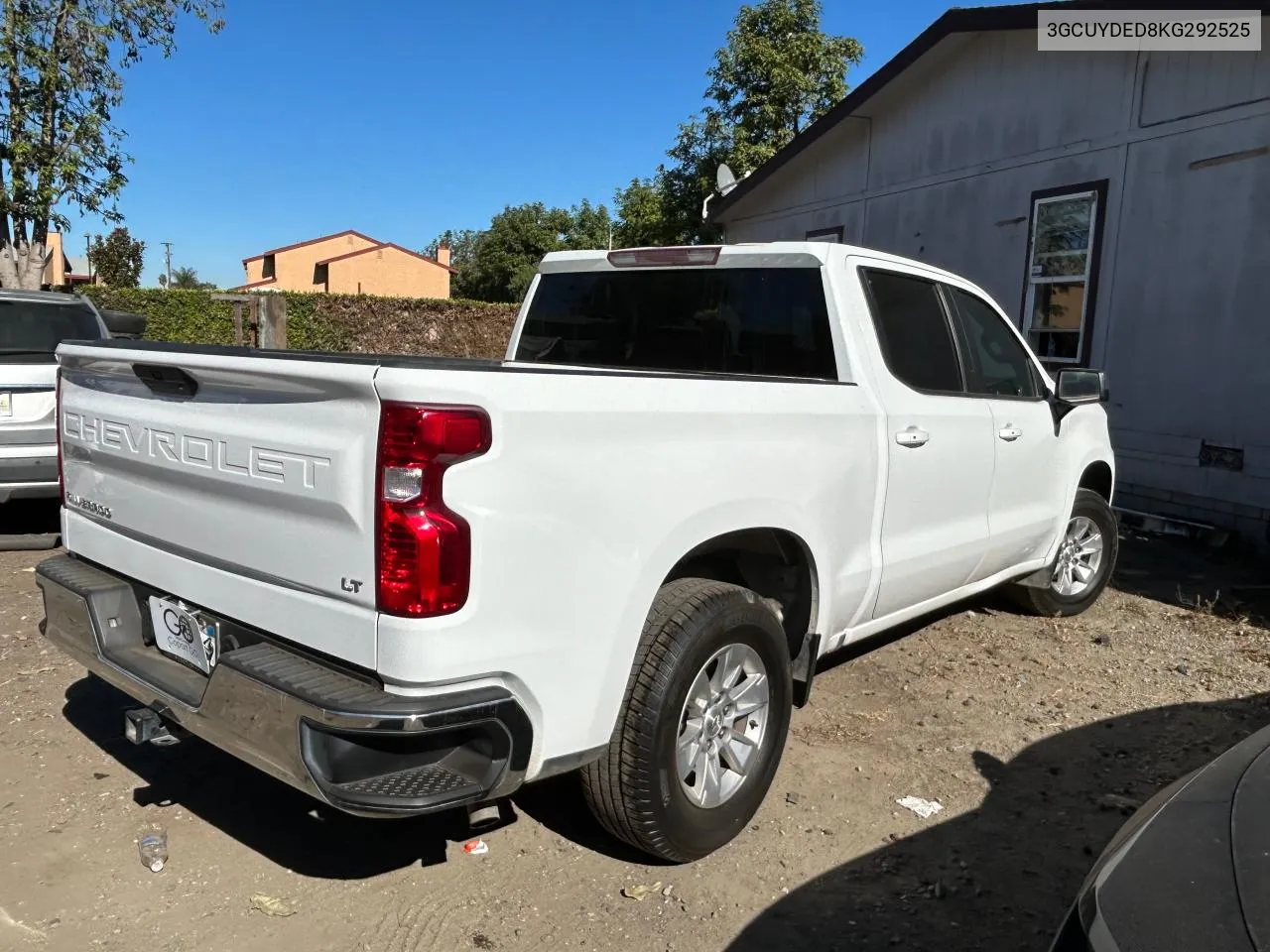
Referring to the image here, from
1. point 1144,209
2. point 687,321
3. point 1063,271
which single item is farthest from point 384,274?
point 687,321

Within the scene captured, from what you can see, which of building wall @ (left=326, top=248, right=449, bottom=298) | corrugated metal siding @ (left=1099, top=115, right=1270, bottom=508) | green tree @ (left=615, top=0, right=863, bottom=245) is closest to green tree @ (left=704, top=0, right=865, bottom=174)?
green tree @ (left=615, top=0, right=863, bottom=245)

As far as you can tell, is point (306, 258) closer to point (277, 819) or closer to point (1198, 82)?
point (1198, 82)

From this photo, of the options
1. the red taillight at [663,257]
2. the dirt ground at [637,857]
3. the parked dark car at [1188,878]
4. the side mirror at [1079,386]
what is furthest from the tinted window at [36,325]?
the parked dark car at [1188,878]

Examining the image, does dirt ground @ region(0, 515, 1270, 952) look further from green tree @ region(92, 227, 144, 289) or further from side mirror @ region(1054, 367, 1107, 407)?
green tree @ region(92, 227, 144, 289)

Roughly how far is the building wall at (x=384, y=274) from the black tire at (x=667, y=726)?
5157 cm

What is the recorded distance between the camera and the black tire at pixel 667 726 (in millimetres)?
2707

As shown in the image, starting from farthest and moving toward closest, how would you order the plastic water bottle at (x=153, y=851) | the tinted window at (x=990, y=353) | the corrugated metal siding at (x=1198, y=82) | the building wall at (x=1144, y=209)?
the building wall at (x=1144, y=209)
the corrugated metal siding at (x=1198, y=82)
the tinted window at (x=990, y=353)
the plastic water bottle at (x=153, y=851)

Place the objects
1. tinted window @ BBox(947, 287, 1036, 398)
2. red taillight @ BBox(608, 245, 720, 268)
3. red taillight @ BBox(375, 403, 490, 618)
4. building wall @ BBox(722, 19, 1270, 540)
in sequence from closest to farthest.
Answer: red taillight @ BBox(375, 403, 490, 618), red taillight @ BBox(608, 245, 720, 268), tinted window @ BBox(947, 287, 1036, 398), building wall @ BBox(722, 19, 1270, 540)

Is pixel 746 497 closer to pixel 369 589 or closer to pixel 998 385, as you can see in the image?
pixel 369 589

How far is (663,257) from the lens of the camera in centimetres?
415

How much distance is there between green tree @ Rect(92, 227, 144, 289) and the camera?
51.2 meters

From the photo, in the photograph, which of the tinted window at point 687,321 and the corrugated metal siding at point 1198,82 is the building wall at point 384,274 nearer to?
the corrugated metal siding at point 1198,82

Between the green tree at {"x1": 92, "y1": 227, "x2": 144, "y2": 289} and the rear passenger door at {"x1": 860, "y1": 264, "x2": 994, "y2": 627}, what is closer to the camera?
the rear passenger door at {"x1": 860, "y1": 264, "x2": 994, "y2": 627}

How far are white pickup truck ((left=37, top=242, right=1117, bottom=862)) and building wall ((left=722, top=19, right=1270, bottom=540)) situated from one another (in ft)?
18.1
